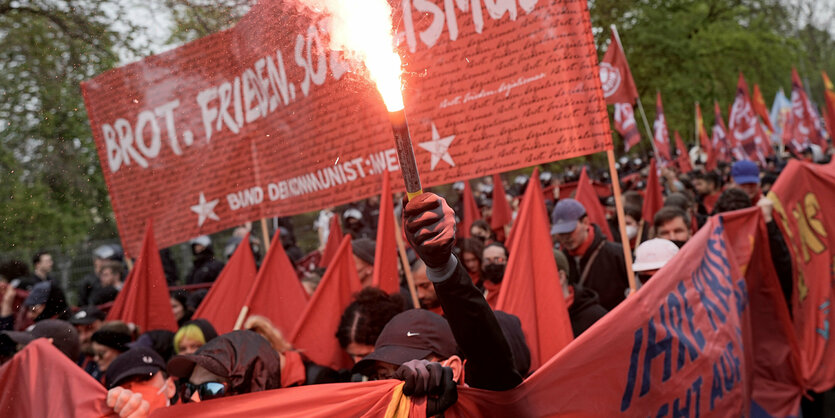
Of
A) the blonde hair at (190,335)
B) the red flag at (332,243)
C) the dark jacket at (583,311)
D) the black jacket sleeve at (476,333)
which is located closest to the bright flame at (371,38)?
the black jacket sleeve at (476,333)

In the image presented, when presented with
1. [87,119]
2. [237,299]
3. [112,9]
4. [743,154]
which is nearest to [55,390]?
[112,9]

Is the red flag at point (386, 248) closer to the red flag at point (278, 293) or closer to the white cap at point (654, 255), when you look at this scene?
the red flag at point (278, 293)

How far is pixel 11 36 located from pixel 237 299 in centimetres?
255

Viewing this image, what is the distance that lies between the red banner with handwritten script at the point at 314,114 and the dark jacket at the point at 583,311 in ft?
2.45

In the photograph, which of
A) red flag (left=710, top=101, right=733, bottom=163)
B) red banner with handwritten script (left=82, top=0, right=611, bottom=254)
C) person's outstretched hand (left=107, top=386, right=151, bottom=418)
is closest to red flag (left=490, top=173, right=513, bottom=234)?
red banner with handwritten script (left=82, top=0, right=611, bottom=254)

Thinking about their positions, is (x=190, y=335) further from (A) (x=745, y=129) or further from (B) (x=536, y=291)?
(A) (x=745, y=129)

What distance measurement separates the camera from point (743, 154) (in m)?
16.8

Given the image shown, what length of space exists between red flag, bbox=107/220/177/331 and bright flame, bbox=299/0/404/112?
12.1ft

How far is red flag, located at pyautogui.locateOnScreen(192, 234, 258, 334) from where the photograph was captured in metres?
5.75

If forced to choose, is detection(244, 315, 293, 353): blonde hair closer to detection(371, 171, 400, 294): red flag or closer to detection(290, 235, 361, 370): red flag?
detection(290, 235, 361, 370): red flag

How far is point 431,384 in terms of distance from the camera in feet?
7.55

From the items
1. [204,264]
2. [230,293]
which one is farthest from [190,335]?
[204,264]

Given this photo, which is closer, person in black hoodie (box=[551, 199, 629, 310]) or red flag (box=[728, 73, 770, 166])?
person in black hoodie (box=[551, 199, 629, 310])

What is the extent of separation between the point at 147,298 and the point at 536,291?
2.84m
